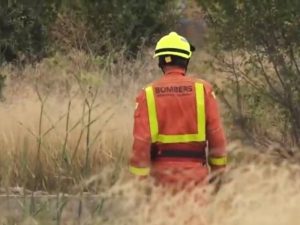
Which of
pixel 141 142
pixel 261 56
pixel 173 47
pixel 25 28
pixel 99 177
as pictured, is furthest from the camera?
pixel 25 28

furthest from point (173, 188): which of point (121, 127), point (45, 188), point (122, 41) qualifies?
point (122, 41)

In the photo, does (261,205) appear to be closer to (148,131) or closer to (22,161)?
(148,131)

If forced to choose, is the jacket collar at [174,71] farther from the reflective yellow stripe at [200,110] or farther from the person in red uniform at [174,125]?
the reflective yellow stripe at [200,110]

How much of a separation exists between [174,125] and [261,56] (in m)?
3.58

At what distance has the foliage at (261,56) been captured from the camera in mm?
9688

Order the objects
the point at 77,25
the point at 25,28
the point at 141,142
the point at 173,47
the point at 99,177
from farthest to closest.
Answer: the point at 77,25
the point at 25,28
the point at 99,177
the point at 173,47
the point at 141,142

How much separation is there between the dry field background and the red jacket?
190mm

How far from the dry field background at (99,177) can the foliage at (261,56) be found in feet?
1.73

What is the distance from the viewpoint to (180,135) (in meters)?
6.48

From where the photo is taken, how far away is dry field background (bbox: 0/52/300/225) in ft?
19.0

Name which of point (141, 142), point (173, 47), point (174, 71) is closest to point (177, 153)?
point (141, 142)

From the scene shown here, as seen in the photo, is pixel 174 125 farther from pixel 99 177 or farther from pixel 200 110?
pixel 99 177

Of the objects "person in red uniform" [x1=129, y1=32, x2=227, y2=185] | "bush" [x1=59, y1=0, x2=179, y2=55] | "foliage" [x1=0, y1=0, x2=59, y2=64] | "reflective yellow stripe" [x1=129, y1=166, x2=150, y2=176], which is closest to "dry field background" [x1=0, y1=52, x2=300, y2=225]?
"reflective yellow stripe" [x1=129, y1=166, x2=150, y2=176]

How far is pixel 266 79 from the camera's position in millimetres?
9867
